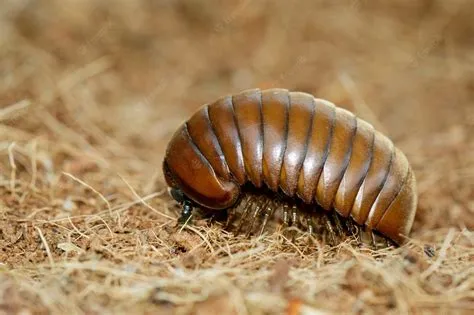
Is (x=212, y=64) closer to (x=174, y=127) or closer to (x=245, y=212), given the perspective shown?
(x=174, y=127)

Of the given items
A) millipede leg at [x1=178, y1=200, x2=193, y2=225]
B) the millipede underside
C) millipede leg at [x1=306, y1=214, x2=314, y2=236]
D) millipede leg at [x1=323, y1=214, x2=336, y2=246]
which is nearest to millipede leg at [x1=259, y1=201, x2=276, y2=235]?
the millipede underside

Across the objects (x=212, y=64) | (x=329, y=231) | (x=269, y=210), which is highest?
(x=212, y=64)

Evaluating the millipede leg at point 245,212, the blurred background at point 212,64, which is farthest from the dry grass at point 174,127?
the millipede leg at point 245,212

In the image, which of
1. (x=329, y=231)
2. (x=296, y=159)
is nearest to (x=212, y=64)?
(x=329, y=231)

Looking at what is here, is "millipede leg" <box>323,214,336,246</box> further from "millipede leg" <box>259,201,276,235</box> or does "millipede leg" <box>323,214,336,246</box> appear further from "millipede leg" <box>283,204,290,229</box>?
"millipede leg" <box>259,201,276,235</box>

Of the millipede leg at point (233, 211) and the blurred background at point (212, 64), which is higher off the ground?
the blurred background at point (212, 64)

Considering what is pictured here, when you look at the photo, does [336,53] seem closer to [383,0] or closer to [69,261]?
[383,0]

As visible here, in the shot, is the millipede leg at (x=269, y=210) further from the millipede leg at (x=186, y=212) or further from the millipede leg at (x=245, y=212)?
the millipede leg at (x=186, y=212)

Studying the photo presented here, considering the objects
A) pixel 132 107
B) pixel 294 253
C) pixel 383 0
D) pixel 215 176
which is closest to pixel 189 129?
pixel 215 176
